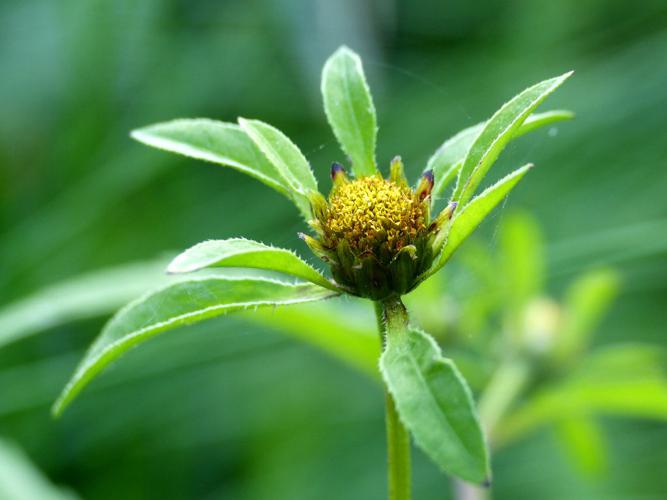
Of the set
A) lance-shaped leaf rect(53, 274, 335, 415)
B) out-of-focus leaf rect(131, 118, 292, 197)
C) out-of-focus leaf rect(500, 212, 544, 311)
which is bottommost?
out-of-focus leaf rect(500, 212, 544, 311)

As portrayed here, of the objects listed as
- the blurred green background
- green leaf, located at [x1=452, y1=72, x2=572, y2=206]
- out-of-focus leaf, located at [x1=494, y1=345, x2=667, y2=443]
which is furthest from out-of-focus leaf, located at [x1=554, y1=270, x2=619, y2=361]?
green leaf, located at [x1=452, y1=72, x2=572, y2=206]

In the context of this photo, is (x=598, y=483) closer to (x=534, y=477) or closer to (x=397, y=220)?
(x=534, y=477)

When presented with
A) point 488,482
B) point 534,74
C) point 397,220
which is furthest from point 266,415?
point 488,482

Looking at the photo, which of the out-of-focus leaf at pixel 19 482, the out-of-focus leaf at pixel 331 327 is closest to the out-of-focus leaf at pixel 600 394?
the out-of-focus leaf at pixel 331 327

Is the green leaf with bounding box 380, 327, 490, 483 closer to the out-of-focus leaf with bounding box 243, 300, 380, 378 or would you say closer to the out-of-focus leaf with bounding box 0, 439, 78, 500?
the out-of-focus leaf with bounding box 243, 300, 380, 378

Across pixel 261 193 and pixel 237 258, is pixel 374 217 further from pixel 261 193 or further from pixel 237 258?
pixel 261 193

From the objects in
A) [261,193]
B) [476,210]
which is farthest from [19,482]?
[261,193]
